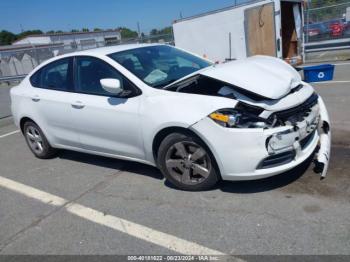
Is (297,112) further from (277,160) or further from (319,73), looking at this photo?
(319,73)

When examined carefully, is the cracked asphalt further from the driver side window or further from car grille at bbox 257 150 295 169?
the driver side window

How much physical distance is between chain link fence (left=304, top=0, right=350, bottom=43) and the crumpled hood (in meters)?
10.3

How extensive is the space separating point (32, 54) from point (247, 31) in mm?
13483

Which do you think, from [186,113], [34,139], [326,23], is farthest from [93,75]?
[326,23]

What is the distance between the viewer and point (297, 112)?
144 inches

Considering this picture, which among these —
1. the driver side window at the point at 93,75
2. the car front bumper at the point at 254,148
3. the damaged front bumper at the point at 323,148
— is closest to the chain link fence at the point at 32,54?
the driver side window at the point at 93,75

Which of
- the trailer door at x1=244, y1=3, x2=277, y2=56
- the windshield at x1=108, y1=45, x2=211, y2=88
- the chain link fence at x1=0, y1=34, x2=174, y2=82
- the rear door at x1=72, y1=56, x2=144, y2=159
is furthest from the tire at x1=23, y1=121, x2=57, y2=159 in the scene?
the chain link fence at x1=0, y1=34, x2=174, y2=82

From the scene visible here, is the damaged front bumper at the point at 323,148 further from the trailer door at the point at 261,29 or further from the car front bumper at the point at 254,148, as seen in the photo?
the trailer door at the point at 261,29

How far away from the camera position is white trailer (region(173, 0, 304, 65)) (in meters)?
10.2

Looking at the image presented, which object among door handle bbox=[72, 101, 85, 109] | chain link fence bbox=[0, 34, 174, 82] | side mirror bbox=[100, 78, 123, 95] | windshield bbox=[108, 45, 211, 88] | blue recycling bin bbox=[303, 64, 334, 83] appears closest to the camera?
side mirror bbox=[100, 78, 123, 95]

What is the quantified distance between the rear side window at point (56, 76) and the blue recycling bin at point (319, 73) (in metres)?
4.17

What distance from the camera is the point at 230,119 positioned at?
3479 millimetres

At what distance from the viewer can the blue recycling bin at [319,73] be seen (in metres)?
6.67

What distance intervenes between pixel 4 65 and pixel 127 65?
20.5 meters
